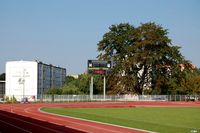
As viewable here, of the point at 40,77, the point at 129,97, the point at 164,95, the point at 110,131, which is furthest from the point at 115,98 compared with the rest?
the point at 110,131

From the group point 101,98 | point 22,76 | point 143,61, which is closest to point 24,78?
point 22,76

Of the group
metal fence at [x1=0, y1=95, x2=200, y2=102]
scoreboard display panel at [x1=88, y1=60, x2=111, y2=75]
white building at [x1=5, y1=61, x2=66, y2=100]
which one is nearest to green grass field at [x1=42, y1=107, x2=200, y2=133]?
scoreboard display panel at [x1=88, y1=60, x2=111, y2=75]

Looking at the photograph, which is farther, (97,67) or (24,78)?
(24,78)

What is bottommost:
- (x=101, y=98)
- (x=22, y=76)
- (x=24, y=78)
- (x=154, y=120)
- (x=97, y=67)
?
(x=101, y=98)

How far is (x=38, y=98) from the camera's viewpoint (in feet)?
268

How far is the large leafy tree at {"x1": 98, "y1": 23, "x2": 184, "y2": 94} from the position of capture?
84944mm

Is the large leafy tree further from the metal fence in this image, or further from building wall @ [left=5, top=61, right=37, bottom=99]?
building wall @ [left=5, top=61, right=37, bottom=99]

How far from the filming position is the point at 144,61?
8575cm

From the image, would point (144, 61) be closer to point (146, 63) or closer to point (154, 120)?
point (146, 63)

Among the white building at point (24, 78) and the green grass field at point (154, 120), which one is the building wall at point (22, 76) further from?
the green grass field at point (154, 120)

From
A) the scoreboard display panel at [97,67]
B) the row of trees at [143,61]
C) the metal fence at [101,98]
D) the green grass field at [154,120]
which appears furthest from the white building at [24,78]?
the green grass field at [154,120]

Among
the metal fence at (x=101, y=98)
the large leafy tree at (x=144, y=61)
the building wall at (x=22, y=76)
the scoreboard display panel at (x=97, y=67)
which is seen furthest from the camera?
the building wall at (x=22, y=76)

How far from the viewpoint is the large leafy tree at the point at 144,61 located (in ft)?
279

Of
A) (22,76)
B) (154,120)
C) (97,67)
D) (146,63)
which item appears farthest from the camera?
(22,76)
